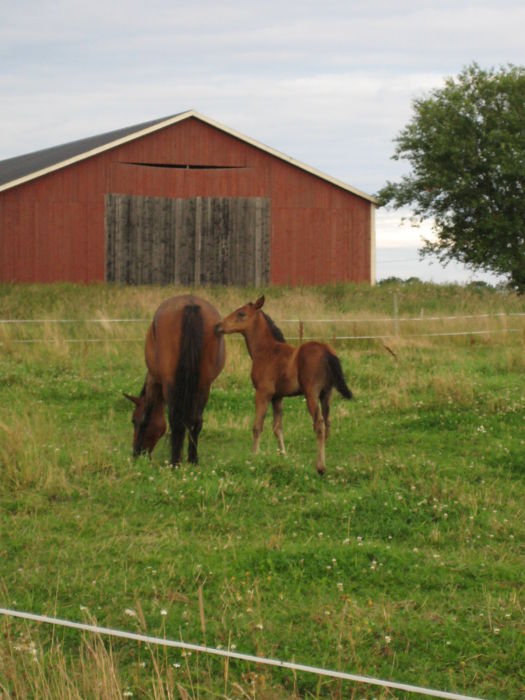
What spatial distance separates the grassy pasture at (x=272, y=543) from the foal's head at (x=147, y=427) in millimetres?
201

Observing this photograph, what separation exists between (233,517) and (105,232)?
69.3 ft

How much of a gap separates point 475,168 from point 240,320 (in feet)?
80.0

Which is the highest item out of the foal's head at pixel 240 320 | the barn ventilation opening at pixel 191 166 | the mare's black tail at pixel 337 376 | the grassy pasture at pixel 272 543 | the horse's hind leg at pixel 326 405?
the barn ventilation opening at pixel 191 166

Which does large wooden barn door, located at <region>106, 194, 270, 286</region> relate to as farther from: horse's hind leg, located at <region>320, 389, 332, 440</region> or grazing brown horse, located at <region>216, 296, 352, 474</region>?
horse's hind leg, located at <region>320, 389, 332, 440</region>

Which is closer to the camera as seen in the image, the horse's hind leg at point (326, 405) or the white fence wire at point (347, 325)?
the horse's hind leg at point (326, 405)

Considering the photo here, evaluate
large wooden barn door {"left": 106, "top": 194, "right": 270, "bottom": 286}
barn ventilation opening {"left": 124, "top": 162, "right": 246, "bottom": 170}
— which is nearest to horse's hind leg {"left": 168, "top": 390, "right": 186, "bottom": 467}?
large wooden barn door {"left": 106, "top": 194, "right": 270, "bottom": 286}

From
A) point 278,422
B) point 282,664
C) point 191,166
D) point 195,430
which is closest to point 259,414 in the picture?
point 278,422

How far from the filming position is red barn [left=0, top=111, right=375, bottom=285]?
2752cm

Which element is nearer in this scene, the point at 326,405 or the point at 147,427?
the point at 326,405

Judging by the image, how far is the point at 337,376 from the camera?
970 centimetres

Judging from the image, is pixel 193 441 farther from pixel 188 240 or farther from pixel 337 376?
pixel 188 240

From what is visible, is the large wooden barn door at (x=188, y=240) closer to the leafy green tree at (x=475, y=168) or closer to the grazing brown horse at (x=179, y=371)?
the leafy green tree at (x=475, y=168)

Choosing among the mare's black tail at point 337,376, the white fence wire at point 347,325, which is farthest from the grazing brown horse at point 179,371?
the white fence wire at point 347,325

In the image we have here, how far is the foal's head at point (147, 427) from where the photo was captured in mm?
10516
